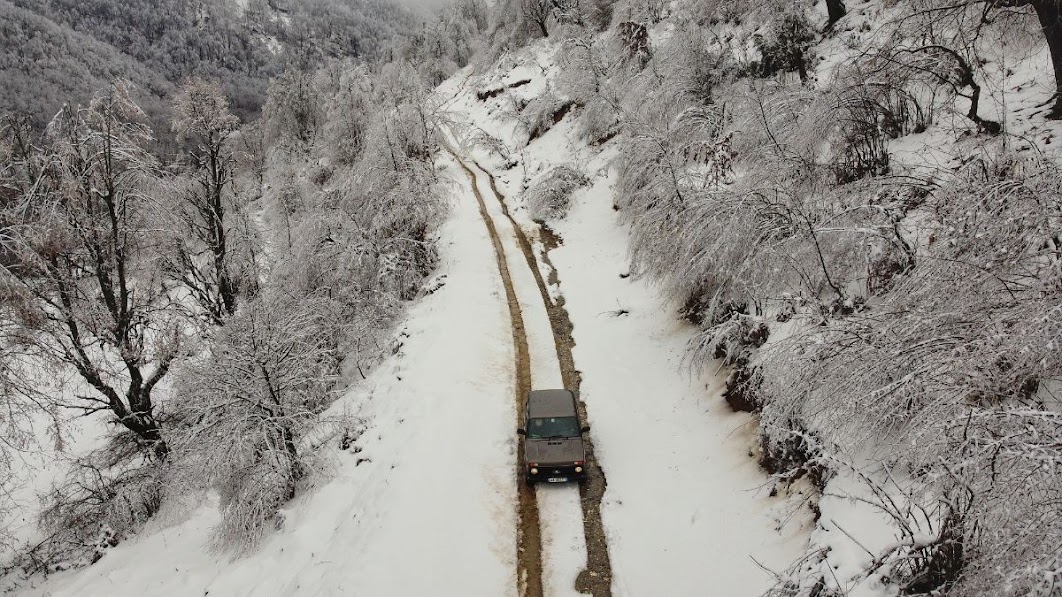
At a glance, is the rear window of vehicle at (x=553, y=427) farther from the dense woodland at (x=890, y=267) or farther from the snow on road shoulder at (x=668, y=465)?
the dense woodland at (x=890, y=267)

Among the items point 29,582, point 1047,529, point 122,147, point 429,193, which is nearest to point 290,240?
point 429,193

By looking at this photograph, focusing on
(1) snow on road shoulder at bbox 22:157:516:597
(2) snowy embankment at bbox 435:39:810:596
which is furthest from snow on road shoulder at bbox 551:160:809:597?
(1) snow on road shoulder at bbox 22:157:516:597

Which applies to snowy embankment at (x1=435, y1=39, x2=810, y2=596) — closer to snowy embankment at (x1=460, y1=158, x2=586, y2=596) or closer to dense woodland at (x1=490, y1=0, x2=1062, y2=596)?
snowy embankment at (x1=460, y1=158, x2=586, y2=596)

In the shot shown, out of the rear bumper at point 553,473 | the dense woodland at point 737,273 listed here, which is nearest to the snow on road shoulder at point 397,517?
the rear bumper at point 553,473

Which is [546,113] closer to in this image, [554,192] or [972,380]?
[554,192]

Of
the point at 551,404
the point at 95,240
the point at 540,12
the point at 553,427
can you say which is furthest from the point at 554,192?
the point at 540,12
